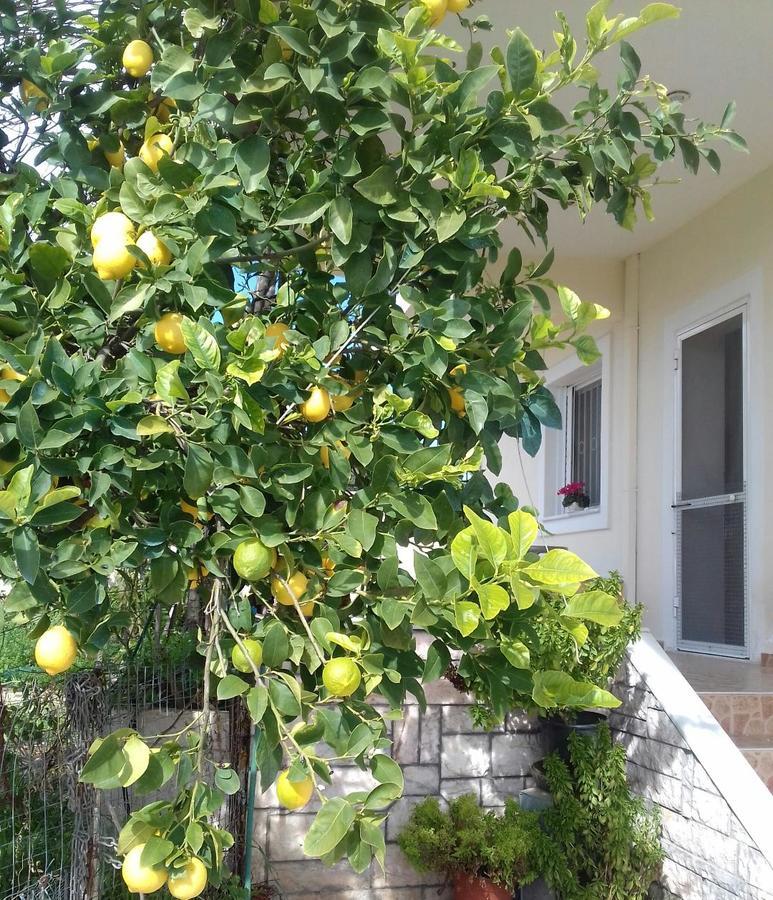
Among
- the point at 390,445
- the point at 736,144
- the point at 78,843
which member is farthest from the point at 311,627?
the point at 78,843

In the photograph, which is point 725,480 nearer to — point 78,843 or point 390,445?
point 78,843

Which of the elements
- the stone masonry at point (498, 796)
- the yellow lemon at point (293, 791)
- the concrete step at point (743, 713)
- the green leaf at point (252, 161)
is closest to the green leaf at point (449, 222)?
the green leaf at point (252, 161)

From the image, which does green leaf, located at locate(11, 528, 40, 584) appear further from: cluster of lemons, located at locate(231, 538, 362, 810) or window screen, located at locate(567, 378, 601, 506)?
window screen, located at locate(567, 378, 601, 506)

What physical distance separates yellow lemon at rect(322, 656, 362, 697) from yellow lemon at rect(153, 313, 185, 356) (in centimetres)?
43

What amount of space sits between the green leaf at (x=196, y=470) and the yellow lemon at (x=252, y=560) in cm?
9

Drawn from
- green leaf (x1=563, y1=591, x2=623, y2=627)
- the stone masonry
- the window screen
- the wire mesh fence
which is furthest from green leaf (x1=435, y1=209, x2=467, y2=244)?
the window screen

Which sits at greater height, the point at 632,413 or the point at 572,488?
the point at 632,413

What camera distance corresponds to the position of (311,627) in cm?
102

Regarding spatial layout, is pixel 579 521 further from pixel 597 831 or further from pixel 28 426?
pixel 28 426

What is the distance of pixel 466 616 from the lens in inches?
32.9

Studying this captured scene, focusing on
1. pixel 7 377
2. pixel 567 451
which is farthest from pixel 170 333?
pixel 567 451

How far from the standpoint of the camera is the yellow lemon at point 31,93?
1280mm

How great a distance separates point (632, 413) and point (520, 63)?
18.5 feet

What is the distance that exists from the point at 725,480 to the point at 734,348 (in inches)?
34.0
